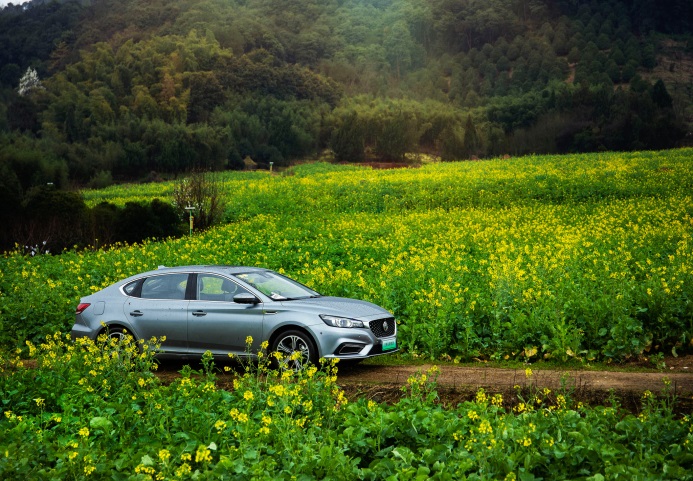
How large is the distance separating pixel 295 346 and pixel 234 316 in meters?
1.15

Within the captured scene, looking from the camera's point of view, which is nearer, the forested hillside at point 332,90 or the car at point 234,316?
the car at point 234,316

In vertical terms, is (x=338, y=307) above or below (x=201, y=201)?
below

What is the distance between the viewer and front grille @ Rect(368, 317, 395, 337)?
11773 millimetres

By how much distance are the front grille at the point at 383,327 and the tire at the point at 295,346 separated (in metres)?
0.95

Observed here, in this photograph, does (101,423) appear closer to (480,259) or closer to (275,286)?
(275,286)

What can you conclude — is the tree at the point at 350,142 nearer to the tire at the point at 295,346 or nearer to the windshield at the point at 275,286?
the windshield at the point at 275,286

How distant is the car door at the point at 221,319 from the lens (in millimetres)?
11844

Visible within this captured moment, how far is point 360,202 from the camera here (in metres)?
46.5

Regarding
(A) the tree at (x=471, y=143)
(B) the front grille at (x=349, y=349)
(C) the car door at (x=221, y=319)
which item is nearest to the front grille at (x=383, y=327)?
(B) the front grille at (x=349, y=349)

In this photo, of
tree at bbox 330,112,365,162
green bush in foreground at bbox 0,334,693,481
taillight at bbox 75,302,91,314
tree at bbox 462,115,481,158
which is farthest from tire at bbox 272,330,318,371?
tree at bbox 330,112,365,162

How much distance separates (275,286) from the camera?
41.8 ft

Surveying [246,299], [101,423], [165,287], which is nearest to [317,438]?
[101,423]

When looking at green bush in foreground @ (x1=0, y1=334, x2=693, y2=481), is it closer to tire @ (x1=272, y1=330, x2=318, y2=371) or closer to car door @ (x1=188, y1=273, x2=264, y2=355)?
tire @ (x1=272, y1=330, x2=318, y2=371)

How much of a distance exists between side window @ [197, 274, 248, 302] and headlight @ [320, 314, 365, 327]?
1.56 m
